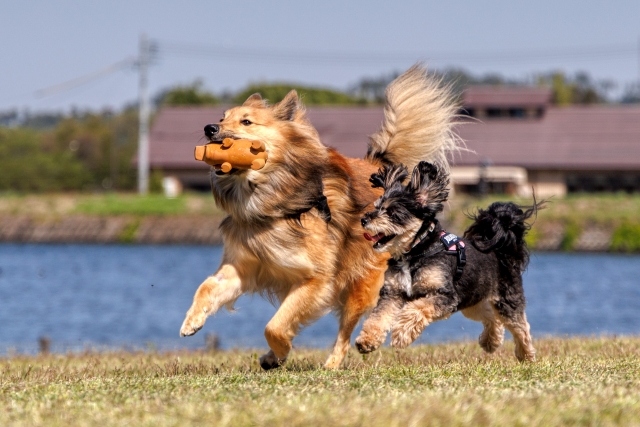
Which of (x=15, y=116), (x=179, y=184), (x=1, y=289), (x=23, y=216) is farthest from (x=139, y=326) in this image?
(x=15, y=116)

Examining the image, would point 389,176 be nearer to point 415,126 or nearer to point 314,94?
point 415,126

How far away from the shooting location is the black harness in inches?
317

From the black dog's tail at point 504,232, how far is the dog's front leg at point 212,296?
7.20 feet

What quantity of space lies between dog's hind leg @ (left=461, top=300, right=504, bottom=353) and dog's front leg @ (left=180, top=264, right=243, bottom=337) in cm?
220

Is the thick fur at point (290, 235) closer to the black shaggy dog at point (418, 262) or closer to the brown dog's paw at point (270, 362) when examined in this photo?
the brown dog's paw at point (270, 362)

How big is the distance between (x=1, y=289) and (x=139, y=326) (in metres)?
10.4

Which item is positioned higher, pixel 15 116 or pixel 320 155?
pixel 320 155

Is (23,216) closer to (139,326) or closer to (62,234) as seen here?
(62,234)

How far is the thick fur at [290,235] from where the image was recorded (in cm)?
799

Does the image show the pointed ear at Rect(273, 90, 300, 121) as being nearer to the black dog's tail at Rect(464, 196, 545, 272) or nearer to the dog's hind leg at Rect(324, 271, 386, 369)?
the dog's hind leg at Rect(324, 271, 386, 369)

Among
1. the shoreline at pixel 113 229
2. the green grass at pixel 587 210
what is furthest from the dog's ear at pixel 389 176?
the shoreline at pixel 113 229

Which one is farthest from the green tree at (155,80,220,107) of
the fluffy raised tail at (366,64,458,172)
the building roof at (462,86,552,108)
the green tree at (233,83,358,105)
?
the fluffy raised tail at (366,64,458,172)

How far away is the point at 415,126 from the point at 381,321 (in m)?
2.68

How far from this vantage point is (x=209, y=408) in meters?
5.39
